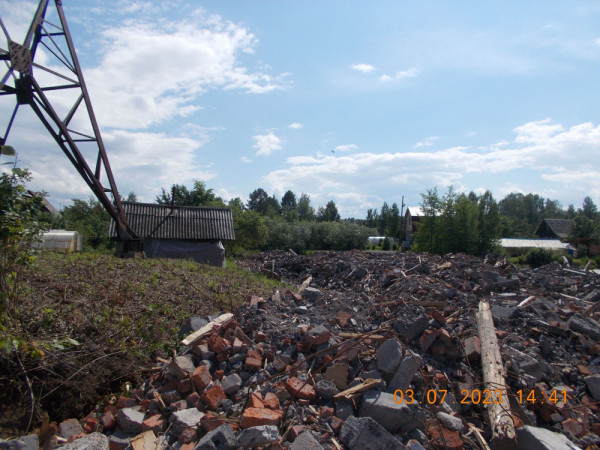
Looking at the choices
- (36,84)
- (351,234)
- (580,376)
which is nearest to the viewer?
(580,376)

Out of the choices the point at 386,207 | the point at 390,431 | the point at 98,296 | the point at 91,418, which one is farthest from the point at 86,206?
the point at 386,207

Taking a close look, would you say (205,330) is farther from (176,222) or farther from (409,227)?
(409,227)

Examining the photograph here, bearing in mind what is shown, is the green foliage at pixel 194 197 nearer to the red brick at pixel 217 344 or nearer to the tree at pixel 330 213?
the red brick at pixel 217 344

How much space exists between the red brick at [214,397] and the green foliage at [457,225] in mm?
18610

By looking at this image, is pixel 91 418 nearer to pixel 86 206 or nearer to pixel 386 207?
pixel 86 206

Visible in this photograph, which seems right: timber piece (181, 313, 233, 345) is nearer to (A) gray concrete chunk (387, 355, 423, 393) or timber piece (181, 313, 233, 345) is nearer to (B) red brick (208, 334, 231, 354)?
(B) red brick (208, 334, 231, 354)

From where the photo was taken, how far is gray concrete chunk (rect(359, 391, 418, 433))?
3.51 m

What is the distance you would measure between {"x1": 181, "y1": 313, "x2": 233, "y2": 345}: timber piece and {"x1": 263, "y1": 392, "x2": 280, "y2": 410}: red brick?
60.5 inches

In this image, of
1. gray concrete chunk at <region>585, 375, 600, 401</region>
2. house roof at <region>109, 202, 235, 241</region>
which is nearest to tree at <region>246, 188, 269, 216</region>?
house roof at <region>109, 202, 235, 241</region>

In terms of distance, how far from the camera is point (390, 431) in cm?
352

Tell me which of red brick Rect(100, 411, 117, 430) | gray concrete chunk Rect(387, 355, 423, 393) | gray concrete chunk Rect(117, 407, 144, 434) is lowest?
red brick Rect(100, 411, 117, 430)

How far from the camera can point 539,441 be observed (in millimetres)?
3295

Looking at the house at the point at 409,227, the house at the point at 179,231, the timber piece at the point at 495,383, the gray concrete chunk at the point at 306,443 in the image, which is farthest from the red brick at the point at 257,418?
the house at the point at 409,227

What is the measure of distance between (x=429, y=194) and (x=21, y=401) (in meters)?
22.4
